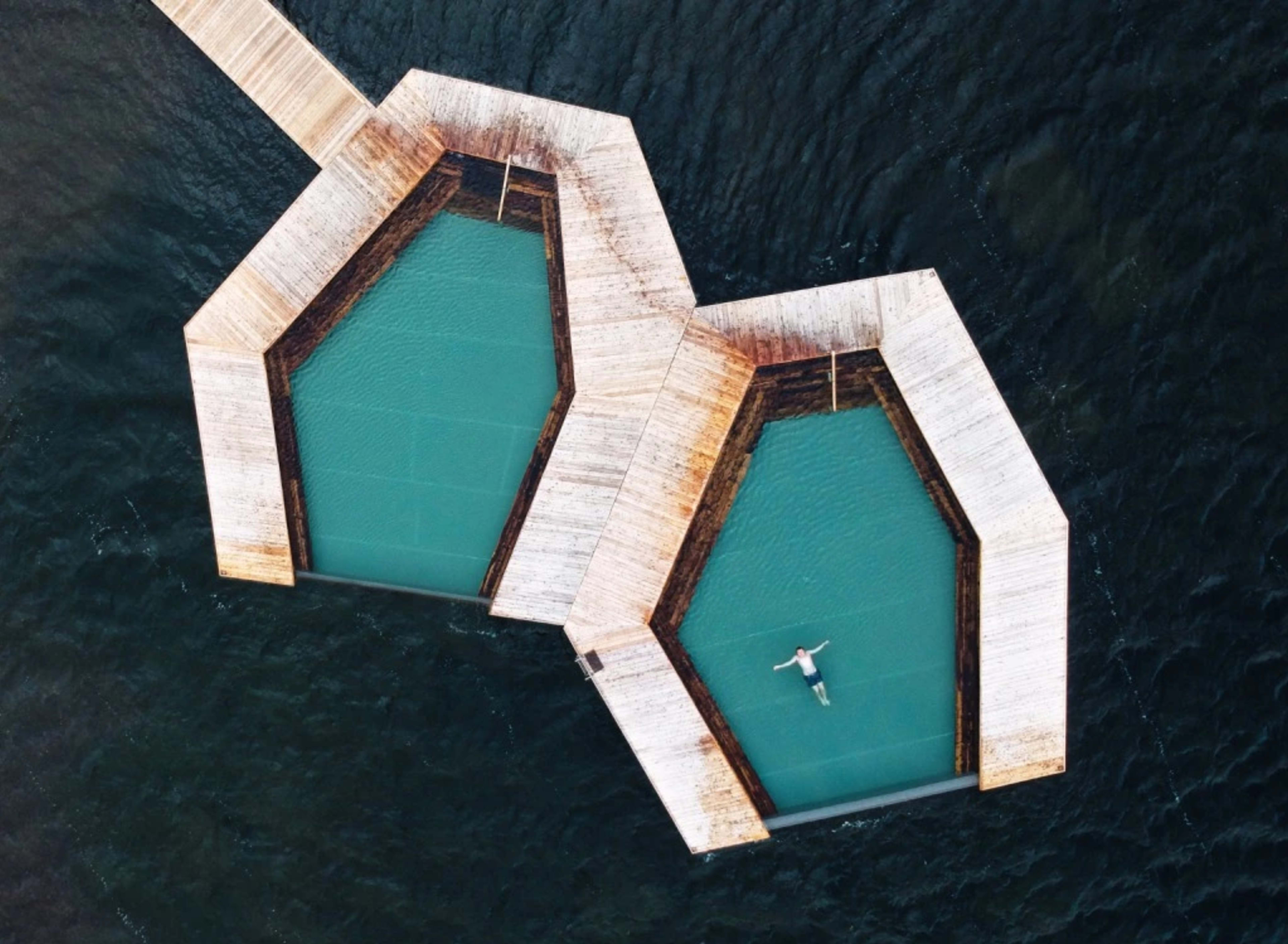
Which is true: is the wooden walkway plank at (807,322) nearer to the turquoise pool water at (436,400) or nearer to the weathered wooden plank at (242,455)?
the turquoise pool water at (436,400)

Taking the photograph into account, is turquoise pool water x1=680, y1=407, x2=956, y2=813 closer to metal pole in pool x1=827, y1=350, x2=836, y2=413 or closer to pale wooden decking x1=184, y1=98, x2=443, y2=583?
metal pole in pool x1=827, y1=350, x2=836, y2=413

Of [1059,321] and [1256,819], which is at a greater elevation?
[1059,321]

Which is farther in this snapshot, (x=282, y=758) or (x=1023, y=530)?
(x=282, y=758)

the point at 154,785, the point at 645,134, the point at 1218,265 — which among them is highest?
the point at 645,134

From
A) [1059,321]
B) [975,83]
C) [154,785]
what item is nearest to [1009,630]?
[1059,321]

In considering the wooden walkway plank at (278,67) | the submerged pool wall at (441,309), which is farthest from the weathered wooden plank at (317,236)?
the wooden walkway plank at (278,67)

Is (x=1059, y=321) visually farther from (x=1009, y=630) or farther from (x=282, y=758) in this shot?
(x=282, y=758)

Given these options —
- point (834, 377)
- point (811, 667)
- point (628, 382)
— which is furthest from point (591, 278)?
point (811, 667)

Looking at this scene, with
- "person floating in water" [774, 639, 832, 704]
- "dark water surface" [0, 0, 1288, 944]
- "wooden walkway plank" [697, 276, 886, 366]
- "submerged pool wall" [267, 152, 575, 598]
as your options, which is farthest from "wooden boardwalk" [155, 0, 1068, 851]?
"person floating in water" [774, 639, 832, 704]
